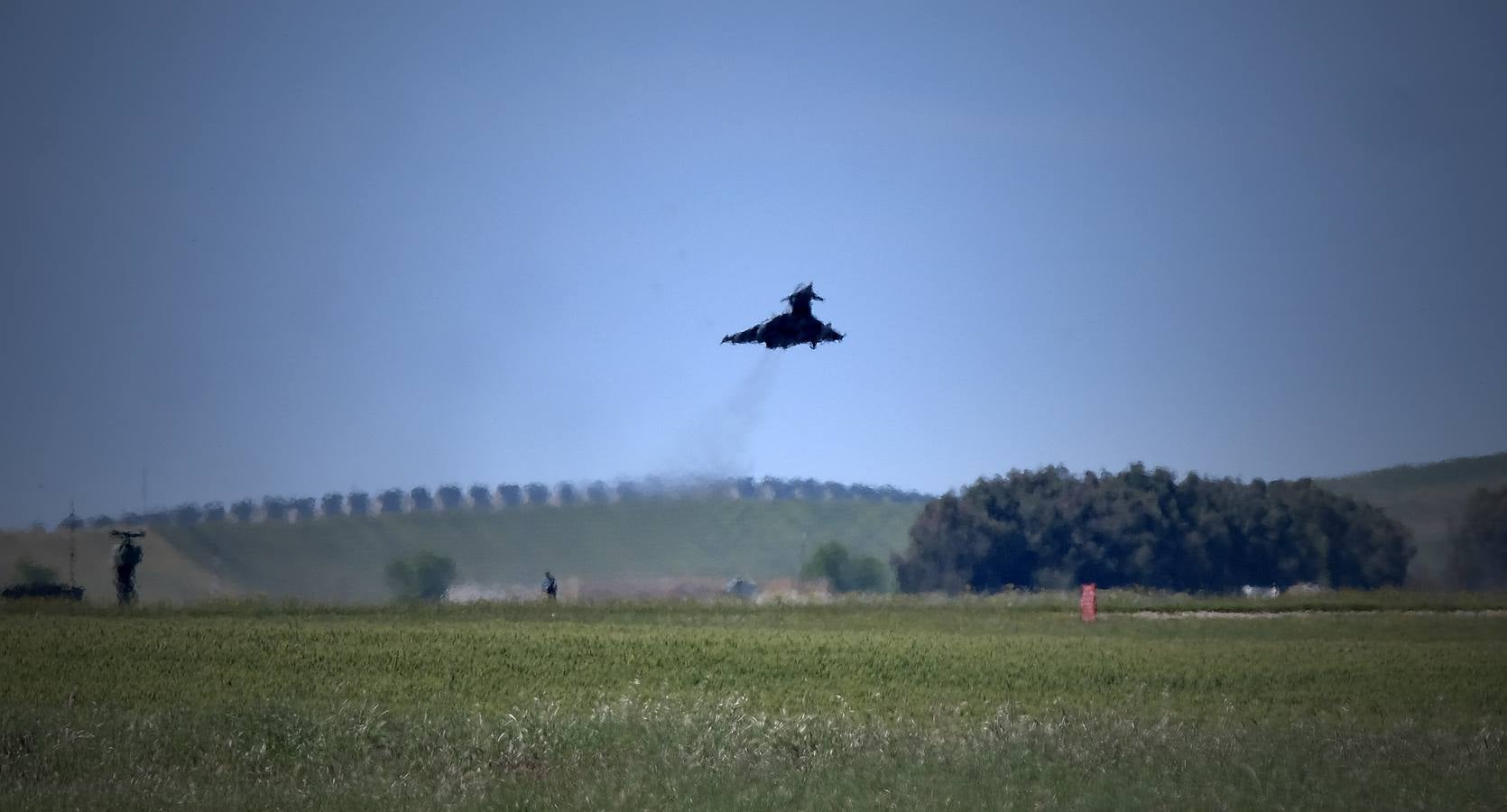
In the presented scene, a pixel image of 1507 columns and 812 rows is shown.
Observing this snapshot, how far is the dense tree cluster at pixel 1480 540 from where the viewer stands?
230 ft

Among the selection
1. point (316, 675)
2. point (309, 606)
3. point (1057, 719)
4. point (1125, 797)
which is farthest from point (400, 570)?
point (1125, 797)

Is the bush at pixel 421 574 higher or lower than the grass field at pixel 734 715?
higher

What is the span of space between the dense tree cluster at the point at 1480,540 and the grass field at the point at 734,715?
97.9 ft

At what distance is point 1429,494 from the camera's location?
3187 inches

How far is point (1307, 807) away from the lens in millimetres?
16484

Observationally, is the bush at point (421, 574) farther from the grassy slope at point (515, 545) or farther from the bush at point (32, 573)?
the bush at point (32, 573)

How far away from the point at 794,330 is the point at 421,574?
95.5 ft

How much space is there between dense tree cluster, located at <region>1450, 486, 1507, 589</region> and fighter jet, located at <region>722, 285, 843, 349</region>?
43.1m

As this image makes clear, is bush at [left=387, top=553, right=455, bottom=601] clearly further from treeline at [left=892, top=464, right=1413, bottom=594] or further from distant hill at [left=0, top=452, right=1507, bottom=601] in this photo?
treeline at [left=892, top=464, right=1413, bottom=594]

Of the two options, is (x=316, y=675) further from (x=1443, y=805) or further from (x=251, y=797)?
(x=1443, y=805)

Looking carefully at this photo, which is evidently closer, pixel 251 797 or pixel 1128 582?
pixel 251 797

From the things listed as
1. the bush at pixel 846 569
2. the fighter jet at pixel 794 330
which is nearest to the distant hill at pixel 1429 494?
the bush at pixel 846 569

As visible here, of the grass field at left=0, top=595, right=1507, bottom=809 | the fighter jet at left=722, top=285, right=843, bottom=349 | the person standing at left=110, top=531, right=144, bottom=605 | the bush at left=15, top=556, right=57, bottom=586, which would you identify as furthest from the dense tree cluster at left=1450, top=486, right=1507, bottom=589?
the bush at left=15, top=556, right=57, bottom=586

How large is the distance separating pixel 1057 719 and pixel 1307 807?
255 inches
